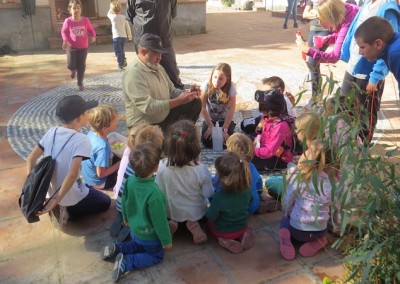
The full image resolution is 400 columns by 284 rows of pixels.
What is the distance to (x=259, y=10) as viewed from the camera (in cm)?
1973

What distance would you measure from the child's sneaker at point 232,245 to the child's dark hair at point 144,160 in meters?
0.71

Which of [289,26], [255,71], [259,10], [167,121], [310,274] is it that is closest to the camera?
[310,274]

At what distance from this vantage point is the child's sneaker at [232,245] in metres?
2.77

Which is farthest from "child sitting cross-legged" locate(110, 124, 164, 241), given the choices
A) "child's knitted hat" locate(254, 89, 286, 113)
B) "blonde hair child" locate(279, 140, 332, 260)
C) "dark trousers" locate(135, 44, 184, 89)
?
"dark trousers" locate(135, 44, 184, 89)

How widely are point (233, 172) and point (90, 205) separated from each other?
1.22 m

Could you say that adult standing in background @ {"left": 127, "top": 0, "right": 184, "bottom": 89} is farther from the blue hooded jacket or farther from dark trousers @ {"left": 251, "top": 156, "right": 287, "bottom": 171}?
the blue hooded jacket

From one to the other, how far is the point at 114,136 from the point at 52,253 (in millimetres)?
1185

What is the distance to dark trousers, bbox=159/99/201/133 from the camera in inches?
159

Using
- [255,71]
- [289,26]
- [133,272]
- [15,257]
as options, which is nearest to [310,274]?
[133,272]

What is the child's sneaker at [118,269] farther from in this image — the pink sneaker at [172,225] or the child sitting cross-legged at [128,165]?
the pink sneaker at [172,225]

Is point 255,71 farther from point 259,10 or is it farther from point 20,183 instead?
point 259,10

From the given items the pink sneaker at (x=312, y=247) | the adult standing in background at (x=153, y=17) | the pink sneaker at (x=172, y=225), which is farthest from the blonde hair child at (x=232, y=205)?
the adult standing in background at (x=153, y=17)

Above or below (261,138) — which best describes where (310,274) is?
below

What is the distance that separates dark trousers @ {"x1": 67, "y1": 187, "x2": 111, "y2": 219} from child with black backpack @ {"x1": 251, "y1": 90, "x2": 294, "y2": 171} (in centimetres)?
143
